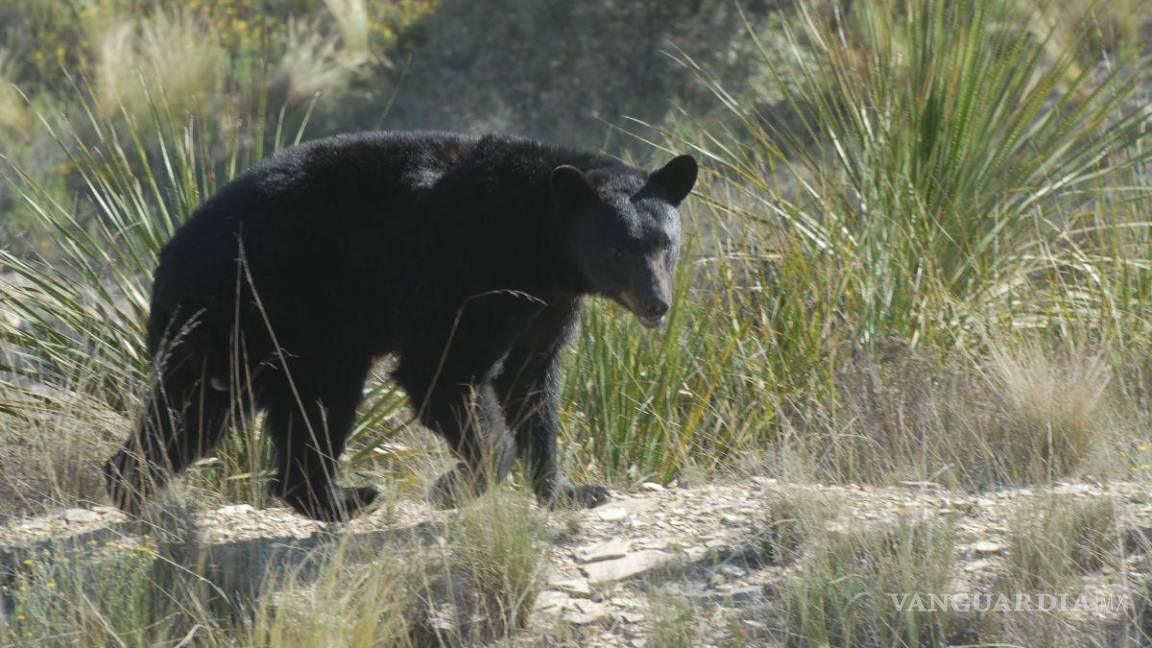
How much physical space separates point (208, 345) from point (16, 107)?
1099 centimetres

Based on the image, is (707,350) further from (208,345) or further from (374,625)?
(374,625)

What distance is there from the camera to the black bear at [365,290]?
474 centimetres

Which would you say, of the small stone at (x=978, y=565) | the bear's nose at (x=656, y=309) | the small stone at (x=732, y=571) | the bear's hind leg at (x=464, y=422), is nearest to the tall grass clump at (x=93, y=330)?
the bear's hind leg at (x=464, y=422)

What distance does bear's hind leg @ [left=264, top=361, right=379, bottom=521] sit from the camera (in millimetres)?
4805

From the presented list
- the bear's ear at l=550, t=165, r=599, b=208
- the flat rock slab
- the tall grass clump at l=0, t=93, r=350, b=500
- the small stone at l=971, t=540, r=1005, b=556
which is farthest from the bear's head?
the tall grass clump at l=0, t=93, r=350, b=500

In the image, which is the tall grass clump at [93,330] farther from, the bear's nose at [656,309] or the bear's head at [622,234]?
the bear's nose at [656,309]

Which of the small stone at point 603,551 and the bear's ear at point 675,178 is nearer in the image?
the small stone at point 603,551

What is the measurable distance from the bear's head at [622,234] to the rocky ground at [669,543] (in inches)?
30.1

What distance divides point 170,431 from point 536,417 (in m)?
1.34

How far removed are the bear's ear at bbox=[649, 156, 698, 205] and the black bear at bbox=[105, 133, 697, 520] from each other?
2 cm

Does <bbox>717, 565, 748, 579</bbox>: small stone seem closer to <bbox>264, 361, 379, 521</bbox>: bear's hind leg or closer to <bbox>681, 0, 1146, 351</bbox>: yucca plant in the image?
<bbox>264, 361, 379, 521</bbox>: bear's hind leg

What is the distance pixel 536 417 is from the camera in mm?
5234

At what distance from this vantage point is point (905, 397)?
5.93 m

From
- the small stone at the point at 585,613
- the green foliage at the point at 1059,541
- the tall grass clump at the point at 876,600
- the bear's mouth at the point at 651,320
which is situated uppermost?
the bear's mouth at the point at 651,320
